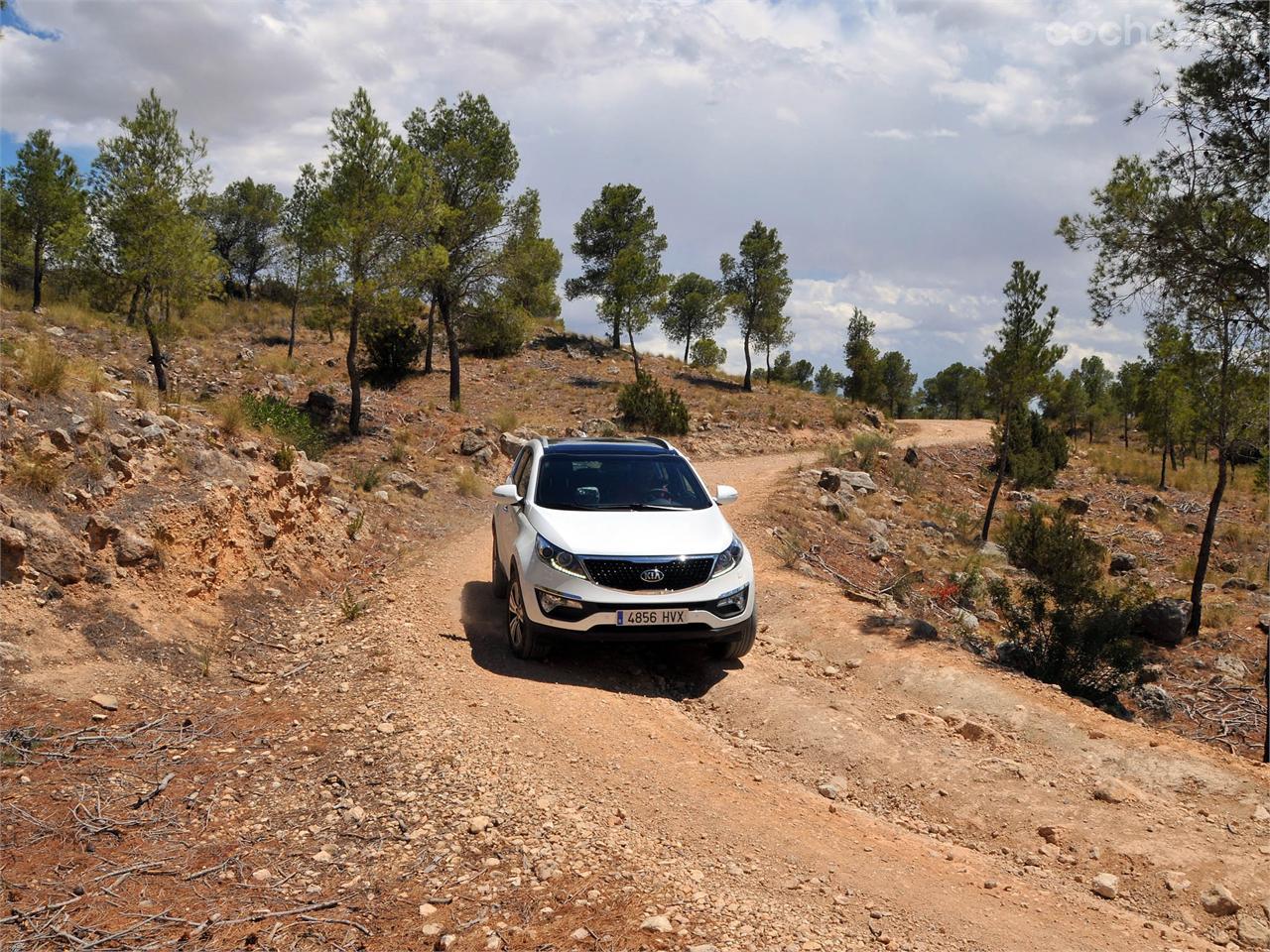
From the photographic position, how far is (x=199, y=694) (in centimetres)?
597

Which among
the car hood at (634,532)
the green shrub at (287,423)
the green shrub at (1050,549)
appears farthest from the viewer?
the green shrub at (1050,549)

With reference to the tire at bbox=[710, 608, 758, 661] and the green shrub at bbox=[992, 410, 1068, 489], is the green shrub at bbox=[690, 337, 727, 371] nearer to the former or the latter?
the green shrub at bbox=[992, 410, 1068, 489]

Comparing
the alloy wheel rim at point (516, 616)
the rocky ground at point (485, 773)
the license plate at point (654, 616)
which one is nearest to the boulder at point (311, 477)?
the rocky ground at point (485, 773)

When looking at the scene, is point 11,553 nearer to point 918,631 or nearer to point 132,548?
point 132,548

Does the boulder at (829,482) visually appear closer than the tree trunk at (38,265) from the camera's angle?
Yes

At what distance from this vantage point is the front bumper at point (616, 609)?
6.31 metres

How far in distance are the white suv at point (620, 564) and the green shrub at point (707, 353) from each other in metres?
42.8

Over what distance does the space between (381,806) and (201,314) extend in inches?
1450

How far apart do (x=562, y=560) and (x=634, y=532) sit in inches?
27.7

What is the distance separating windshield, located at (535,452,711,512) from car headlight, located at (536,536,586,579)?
2.64ft

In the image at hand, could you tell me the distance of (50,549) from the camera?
6340 millimetres

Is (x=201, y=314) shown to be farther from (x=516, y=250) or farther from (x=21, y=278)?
(x=516, y=250)

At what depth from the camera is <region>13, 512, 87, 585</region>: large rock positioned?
6.25 meters

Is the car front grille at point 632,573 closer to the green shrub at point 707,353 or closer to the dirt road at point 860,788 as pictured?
the dirt road at point 860,788
